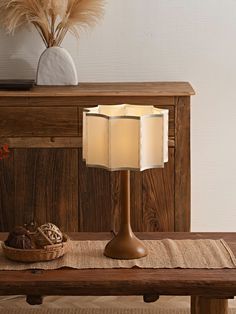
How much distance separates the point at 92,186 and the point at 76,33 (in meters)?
0.79

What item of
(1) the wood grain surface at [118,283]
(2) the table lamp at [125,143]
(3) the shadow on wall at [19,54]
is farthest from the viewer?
(3) the shadow on wall at [19,54]

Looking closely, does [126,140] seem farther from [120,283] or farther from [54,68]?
[54,68]

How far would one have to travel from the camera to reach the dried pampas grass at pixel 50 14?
159 inches

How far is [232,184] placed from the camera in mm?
4402

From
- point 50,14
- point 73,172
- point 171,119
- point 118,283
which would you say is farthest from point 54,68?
point 118,283

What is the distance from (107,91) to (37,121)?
333 millimetres

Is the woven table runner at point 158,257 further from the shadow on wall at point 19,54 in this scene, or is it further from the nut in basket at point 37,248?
the shadow on wall at point 19,54

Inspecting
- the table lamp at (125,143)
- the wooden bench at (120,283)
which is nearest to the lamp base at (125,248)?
the table lamp at (125,143)

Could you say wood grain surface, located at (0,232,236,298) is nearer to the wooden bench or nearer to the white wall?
the wooden bench

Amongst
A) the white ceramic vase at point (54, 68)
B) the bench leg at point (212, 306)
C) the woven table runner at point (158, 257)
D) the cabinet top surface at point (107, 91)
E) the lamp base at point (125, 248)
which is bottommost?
the bench leg at point (212, 306)

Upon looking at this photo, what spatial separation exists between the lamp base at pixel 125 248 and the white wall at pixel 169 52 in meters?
1.49

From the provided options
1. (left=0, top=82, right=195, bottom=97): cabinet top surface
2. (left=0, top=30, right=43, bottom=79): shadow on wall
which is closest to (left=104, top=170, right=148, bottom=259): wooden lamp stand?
(left=0, top=82, right=195, bottom=97): cabinet top surface

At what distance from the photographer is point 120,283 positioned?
107 inches

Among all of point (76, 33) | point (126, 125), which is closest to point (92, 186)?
point (76, 33)
